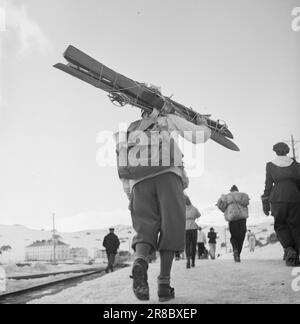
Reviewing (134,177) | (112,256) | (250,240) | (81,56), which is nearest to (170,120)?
(134,177)

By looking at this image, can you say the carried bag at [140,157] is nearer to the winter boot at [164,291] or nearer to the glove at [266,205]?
the winter boot at [164,291]

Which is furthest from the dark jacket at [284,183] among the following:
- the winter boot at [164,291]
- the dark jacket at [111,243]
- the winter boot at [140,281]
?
the dark jacket at [111,243]

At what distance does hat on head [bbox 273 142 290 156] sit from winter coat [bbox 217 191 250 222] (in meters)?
2.43

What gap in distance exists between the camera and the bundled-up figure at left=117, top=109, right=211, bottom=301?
3566 millimetres

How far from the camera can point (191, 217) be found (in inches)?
344

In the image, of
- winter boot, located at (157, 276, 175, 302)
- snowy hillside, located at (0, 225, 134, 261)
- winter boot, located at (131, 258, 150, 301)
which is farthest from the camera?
snowy hillside, located at (0, 225, 134, 261)

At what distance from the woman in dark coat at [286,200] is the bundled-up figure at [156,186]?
2750 millimetres

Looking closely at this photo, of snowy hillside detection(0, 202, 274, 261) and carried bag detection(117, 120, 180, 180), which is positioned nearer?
carried bag detection(117, 120, 180, 180)

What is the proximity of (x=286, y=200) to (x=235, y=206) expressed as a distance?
2638 mm

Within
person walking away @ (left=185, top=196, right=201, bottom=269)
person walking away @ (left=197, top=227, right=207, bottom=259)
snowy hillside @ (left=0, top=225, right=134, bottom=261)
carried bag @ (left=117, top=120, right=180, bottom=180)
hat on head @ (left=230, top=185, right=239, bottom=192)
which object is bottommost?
snowy hillside @ (left=0, top=225, right=134, bottom=261)

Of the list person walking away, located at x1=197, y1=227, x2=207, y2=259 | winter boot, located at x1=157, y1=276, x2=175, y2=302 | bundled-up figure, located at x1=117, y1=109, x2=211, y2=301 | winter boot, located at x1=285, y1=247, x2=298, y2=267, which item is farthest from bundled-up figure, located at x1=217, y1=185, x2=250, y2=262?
person walking away, located at x1=197, y1=227, x2=207, y2=259

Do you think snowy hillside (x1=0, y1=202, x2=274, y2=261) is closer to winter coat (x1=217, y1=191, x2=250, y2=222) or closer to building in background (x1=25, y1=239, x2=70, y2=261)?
building in background (x1=25, y1=239, x2=70, y2=261)
